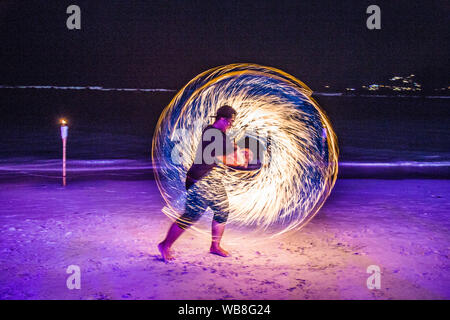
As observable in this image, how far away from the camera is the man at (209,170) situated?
561 cm

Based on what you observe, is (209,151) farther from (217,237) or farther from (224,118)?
(217,237)

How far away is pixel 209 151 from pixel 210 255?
124cm

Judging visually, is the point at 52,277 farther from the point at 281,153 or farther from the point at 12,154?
the point at 12,154

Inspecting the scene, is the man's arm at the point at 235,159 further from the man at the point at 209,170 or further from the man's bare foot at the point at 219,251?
the man's bare foot at the point at 219,251

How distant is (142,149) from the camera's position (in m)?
20.1

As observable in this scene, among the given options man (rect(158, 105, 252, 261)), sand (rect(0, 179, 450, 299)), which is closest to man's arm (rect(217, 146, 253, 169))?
man (rect(158, 105, 252, 261))

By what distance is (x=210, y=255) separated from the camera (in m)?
5.92

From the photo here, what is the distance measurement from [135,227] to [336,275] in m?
3.17

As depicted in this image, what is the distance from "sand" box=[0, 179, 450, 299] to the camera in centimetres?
475

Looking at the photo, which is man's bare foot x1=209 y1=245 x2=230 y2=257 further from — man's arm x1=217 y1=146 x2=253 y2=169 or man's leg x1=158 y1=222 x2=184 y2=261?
man's arm x1=217 y1=146 x2=253 y2=169

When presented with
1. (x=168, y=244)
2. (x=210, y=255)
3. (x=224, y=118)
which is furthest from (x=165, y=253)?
(x=224, y=118)

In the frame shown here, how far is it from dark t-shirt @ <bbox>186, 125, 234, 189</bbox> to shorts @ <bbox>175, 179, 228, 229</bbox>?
0.09 m
